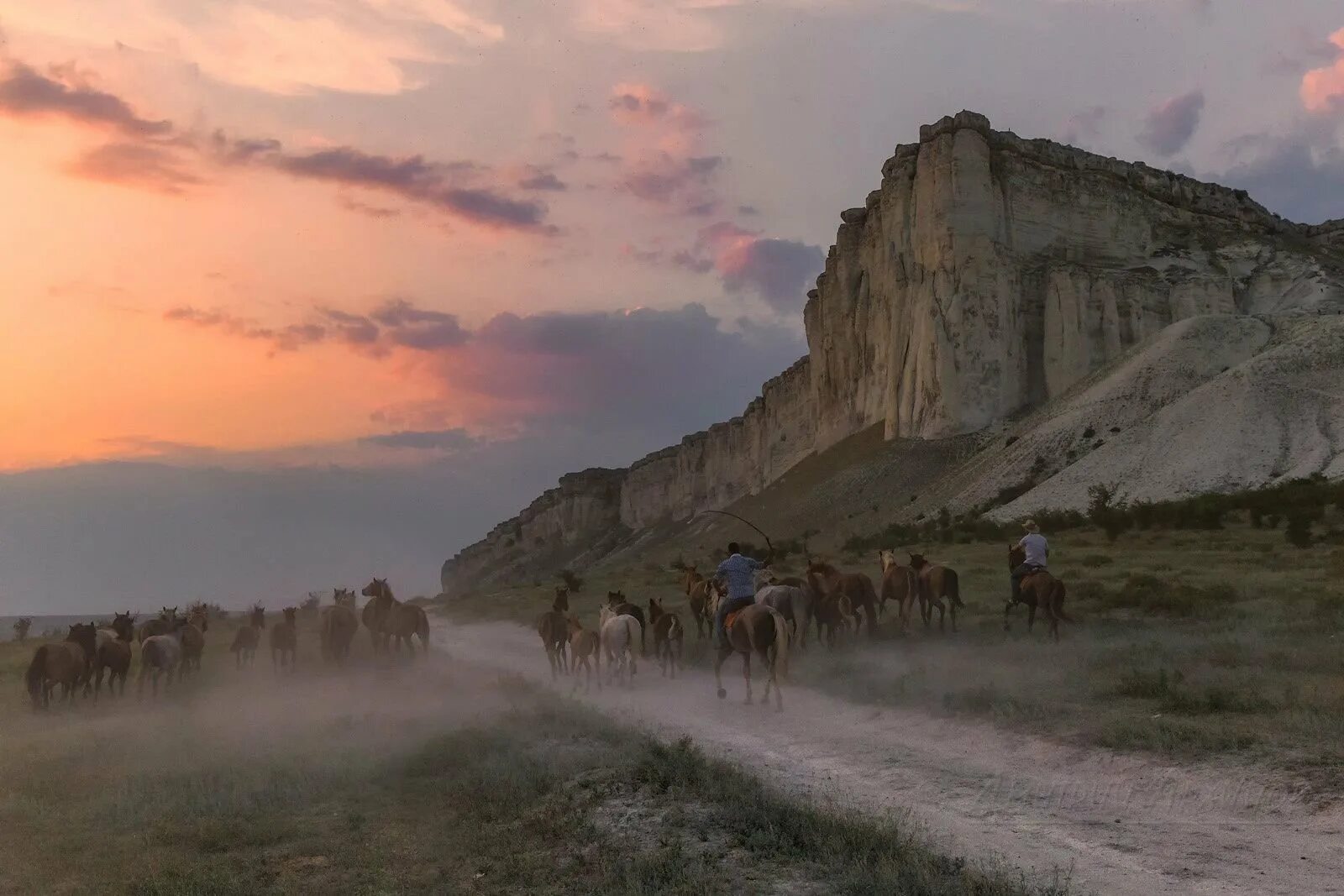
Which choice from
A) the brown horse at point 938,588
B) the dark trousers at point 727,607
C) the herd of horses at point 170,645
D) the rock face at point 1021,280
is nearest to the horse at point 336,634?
the herd of horses at point 170,645

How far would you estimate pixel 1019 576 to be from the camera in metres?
20.6

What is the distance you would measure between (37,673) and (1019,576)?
20.2 metres

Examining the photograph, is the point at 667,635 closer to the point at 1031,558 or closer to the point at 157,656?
the point at 1031,558

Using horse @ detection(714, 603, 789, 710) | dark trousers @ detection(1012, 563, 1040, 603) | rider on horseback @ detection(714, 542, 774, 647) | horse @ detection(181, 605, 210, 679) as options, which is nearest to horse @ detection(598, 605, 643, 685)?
rider on horseback @ detection(714, 542, 774, 647)

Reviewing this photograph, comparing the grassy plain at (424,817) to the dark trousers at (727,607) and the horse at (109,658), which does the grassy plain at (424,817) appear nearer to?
the dark trousers at (727,607)

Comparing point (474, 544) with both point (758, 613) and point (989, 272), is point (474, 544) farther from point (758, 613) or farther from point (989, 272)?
point (758, 613)

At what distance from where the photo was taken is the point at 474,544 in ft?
601

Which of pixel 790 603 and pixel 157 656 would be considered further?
pixel 157 656

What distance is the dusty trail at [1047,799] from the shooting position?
23.5 ft

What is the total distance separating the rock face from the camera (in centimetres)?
7812

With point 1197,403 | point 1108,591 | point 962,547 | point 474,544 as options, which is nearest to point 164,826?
point 1108,591

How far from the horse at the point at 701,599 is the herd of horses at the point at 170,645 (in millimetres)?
6898

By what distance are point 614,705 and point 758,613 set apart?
3.05 metres

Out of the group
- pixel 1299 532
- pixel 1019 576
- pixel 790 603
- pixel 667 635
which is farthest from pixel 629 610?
pixel 1299 532
